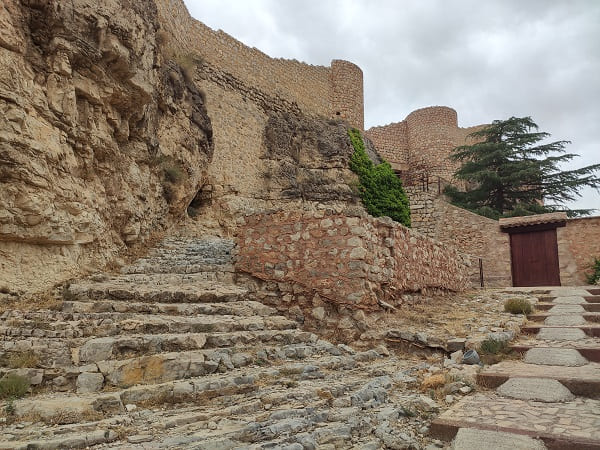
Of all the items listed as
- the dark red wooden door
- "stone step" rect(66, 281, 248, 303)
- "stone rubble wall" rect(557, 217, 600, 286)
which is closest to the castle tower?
the dark red wooden door

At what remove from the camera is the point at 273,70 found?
65.0 ft

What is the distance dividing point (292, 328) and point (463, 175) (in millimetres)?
17910

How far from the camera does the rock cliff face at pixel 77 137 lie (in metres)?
6.02

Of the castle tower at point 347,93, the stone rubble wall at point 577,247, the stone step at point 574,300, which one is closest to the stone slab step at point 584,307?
the stone step at point 574,300

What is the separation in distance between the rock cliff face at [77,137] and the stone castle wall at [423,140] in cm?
1986

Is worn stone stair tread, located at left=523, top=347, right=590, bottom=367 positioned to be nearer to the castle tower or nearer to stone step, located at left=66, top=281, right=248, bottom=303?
stone step, located at left=66, top=281, right=248, bottom=303

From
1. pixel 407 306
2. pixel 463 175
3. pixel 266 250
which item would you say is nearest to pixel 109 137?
pixel 266 250

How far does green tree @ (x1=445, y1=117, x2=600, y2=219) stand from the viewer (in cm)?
2042

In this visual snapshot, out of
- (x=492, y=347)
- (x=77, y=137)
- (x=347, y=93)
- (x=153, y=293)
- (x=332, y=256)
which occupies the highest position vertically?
(x=347, y=93)

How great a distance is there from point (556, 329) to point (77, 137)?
8022 mm

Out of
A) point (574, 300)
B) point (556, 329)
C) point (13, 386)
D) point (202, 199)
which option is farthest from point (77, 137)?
point (574, 300)

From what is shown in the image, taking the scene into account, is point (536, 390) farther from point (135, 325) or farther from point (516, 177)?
point (516, 177)

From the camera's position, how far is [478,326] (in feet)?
22.0

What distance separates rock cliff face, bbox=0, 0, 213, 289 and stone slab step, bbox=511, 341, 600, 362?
20.3ft
